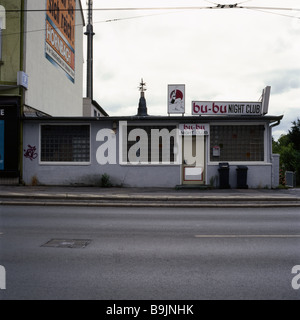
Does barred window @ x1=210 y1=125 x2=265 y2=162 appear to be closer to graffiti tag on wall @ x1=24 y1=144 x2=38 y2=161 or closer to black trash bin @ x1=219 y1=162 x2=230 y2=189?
black trash bin @ x1=219 y1=162 x2=230 y2=189

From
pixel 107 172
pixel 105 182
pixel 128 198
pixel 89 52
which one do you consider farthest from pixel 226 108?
pixel 89 52

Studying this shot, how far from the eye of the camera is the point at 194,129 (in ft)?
52.1

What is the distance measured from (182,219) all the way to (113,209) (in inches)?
107

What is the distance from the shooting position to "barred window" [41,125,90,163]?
627 inches

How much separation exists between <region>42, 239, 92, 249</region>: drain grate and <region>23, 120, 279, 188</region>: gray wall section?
9.36 metres

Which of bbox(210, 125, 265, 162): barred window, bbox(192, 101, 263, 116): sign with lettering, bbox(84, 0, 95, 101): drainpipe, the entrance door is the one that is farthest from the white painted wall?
bbox(84, 0, 95, 101): drainpipe

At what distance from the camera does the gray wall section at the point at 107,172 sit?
1566 cm

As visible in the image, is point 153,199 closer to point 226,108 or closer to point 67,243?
point 67,243

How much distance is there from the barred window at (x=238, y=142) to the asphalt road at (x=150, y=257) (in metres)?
7.15

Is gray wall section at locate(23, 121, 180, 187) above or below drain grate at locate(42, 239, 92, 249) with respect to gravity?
above

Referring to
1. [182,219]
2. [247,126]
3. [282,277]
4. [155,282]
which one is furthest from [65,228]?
[247,126]

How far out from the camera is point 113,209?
10.5 m

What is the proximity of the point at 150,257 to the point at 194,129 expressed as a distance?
11.3 metres

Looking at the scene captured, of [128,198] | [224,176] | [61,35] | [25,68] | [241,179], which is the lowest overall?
[128,198]
